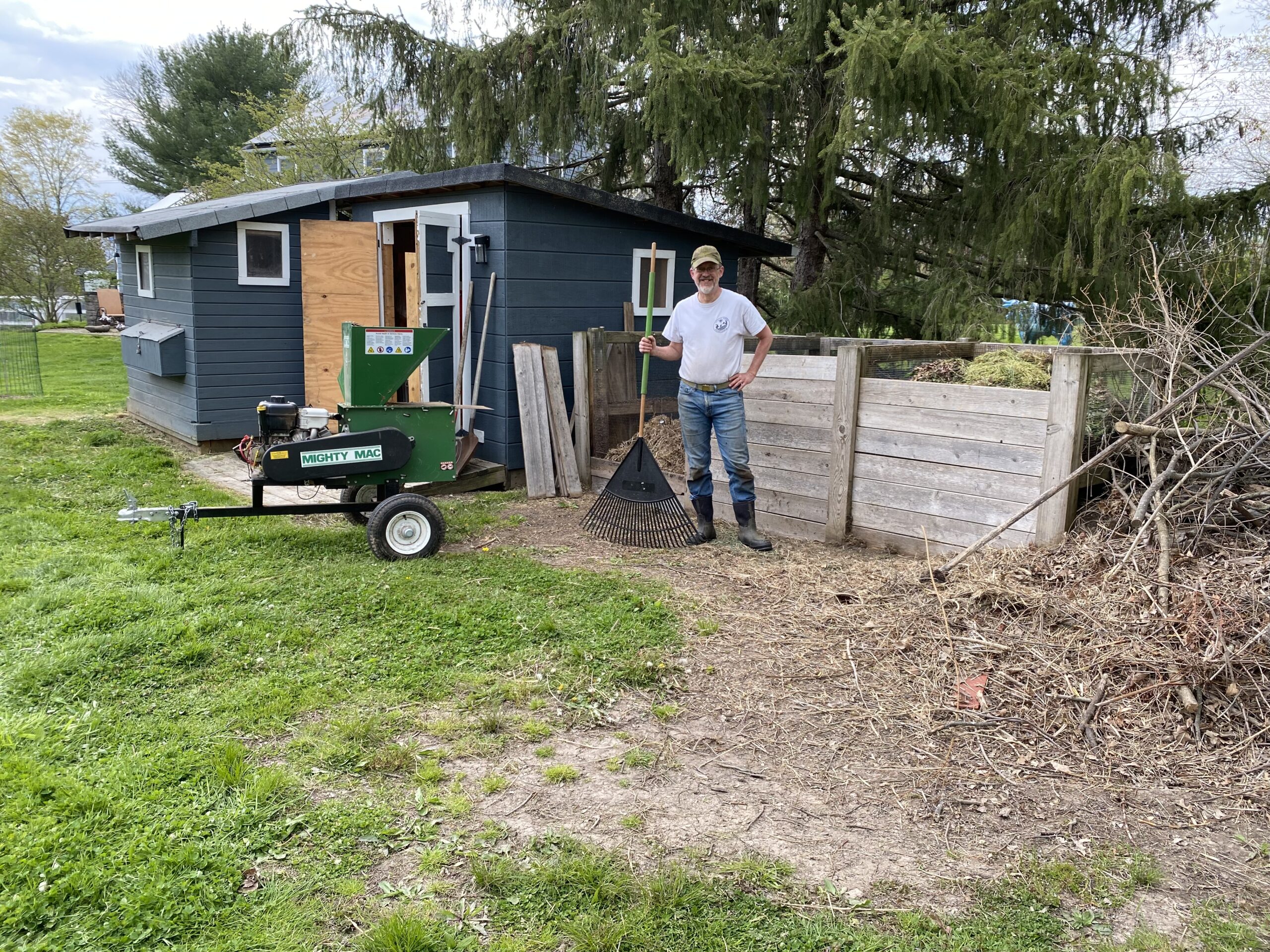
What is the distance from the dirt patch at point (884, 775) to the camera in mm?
2918

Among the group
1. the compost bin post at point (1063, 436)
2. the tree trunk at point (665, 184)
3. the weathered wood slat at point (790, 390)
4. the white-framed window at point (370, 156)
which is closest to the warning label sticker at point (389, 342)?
the weathered wood slat at point (790, 390)

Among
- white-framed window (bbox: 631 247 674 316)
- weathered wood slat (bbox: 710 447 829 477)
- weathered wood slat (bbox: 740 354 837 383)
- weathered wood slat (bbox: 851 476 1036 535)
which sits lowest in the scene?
weathered wood slat (bbox: 851 476 1036 535)

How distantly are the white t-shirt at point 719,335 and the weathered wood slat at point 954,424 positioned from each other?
2.89ft

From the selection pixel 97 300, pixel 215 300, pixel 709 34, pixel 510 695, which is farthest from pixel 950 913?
pixel 97 300

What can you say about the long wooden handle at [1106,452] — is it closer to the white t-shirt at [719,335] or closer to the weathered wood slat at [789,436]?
the weathered wood slat at [789,436]

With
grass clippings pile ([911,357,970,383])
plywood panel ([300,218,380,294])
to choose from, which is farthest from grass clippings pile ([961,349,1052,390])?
plywood panel ([300,218,380,294])

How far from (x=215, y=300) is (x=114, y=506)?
334 cm

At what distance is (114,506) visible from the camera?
720cm

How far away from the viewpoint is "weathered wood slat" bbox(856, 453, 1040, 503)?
5367 mm

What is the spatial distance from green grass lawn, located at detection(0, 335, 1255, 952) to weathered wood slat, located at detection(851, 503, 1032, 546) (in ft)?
5.74

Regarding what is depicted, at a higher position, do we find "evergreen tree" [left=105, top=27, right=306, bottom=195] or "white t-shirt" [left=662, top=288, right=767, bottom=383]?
"evergreen tree" [left=105, top=27, right=306, bottom=195]

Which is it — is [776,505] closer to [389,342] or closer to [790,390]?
[790,390]

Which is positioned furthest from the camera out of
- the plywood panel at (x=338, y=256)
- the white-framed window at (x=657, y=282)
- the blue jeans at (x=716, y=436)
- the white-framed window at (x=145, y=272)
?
the white-framed window at (x=145, y=272)

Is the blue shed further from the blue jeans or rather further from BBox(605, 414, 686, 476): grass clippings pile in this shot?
the blue jeans
